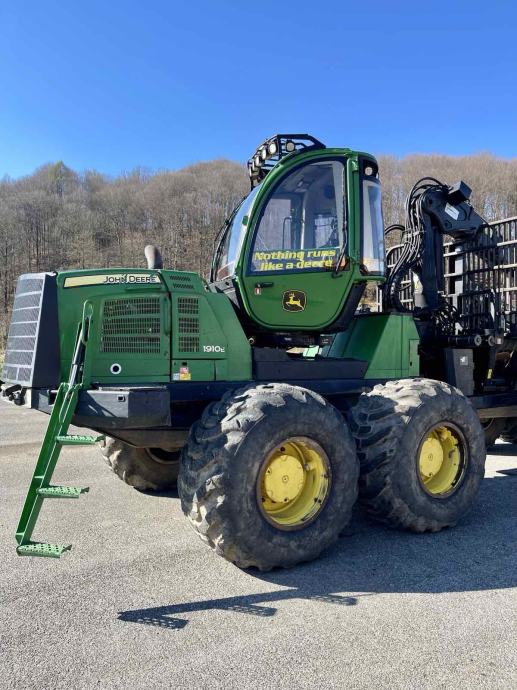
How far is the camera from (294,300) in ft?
17.3

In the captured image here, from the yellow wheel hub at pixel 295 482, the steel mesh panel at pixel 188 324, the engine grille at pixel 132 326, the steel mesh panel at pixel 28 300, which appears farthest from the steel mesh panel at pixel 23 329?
the yellow wheel hub at pixel 295 482

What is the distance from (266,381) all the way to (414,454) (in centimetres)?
137

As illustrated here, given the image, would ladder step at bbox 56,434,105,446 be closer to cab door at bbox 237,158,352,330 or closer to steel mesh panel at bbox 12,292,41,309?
steel mesh panel at bbox 12,292,41,309

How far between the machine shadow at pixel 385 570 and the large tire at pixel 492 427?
106 inches

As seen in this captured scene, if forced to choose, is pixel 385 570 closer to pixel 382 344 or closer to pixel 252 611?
pixel 252 611

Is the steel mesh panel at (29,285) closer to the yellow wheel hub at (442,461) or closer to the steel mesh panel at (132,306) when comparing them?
the steel mesh panel at (132,306)

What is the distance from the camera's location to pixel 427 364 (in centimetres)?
701

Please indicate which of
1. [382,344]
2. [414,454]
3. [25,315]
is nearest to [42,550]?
[25,315]

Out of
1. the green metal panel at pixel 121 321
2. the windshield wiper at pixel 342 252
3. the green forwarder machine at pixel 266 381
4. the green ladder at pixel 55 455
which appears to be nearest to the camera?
the green ladder at pixel 55 455

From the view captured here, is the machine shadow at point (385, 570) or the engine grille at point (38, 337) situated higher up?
the engine grille at point (38, 337)

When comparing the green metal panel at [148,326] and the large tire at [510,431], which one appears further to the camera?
the large tire at [510,431]

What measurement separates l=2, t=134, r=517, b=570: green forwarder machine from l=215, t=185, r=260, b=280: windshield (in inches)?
1.3

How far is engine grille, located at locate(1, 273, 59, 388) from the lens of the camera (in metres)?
4.33

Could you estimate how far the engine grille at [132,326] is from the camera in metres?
4.47
